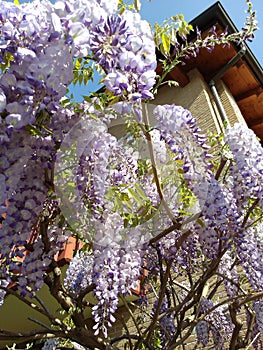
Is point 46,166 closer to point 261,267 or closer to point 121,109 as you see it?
point 121,109

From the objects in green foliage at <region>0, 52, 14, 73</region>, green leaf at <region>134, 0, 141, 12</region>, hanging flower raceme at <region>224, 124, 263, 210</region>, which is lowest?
hanging flower raceme at <region>224, 124, 263, 210</region>

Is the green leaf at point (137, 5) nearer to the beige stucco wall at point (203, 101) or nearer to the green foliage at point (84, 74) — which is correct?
the green foliage at point (84, 74)

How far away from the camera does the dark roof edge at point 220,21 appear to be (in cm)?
461

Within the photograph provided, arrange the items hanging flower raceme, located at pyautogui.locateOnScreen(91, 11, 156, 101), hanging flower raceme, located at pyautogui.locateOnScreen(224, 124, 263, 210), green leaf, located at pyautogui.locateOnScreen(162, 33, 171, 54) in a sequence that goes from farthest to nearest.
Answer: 1. hanging flower raceme, located at pyautogui.locateOnScreen(224, 124, 263, 210)
2. green leaf, located at pyautogui.locateOnScreen(162, 33, 171, 54)
3. hanging flower raceme, located at pyautogui.locateOnScreen(91, 11, 156, 101)

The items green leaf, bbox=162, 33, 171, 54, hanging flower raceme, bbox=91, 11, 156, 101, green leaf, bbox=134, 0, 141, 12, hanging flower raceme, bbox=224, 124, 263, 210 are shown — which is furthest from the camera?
hanging flower raceme, bbox=224, 124, 263, 210

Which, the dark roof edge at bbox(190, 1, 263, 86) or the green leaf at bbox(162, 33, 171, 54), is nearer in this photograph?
the green leaf at bbox(162, 33, 171, 54)

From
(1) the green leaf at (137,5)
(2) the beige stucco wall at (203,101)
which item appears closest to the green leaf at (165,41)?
(1) the green leaf at (137,5)

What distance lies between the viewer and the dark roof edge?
4.61 meters

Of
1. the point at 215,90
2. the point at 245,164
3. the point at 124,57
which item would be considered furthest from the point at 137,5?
the point at 215,90

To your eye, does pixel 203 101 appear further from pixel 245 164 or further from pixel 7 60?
pixel 7 60

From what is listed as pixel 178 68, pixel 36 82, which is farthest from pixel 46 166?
pixel 178 68

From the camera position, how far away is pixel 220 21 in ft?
15.2

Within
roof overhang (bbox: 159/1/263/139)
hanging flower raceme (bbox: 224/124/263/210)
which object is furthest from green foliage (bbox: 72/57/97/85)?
roof overhang (bbox: 159/1/263/139)

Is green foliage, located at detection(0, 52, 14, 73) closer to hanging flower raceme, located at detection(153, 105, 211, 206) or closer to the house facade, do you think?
hanging flower raceme, located at detection(153, 105, 211, 206)
